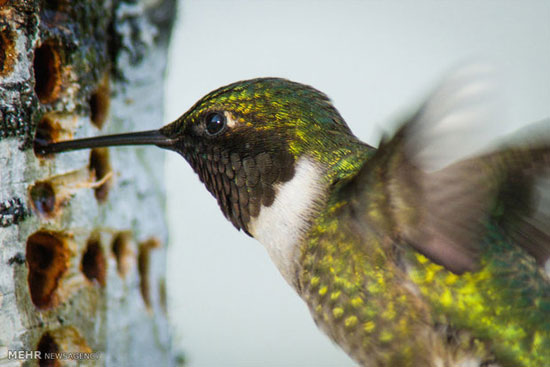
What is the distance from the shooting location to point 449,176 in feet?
2.04

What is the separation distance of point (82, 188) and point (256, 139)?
25cm

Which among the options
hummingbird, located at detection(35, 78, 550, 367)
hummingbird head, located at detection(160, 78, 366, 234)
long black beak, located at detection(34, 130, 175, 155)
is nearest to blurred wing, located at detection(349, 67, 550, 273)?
hummingbird, located at detection(35, 78, 550, 367)

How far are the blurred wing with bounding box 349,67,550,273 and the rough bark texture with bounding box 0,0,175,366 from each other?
38 centimetres

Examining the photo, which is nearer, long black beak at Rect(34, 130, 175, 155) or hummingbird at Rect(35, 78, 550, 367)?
hummingbird at Rect(35, 78, 550, 367)

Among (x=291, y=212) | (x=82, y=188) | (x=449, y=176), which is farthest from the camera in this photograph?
(x=82, y=188)

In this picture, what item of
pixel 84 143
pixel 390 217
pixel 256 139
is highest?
pixel 84 143

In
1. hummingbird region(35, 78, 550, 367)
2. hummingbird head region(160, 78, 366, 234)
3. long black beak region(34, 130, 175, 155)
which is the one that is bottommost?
hummingbird region(35, 78, 550, 367)

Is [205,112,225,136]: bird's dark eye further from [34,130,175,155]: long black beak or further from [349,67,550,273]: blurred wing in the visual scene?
[349,67,550,273]: blurred wing

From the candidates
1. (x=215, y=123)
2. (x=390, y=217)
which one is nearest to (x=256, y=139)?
(x=215, y=123)

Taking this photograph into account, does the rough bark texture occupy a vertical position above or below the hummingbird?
above

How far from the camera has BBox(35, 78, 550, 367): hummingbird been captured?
64cm

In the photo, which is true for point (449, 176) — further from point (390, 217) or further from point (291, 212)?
point (291, 212)

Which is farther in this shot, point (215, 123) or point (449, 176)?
point (215, 123)

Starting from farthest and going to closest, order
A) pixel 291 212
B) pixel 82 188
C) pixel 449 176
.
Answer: pixel 82 188 < pixel 291 212 < pixel 449 176
